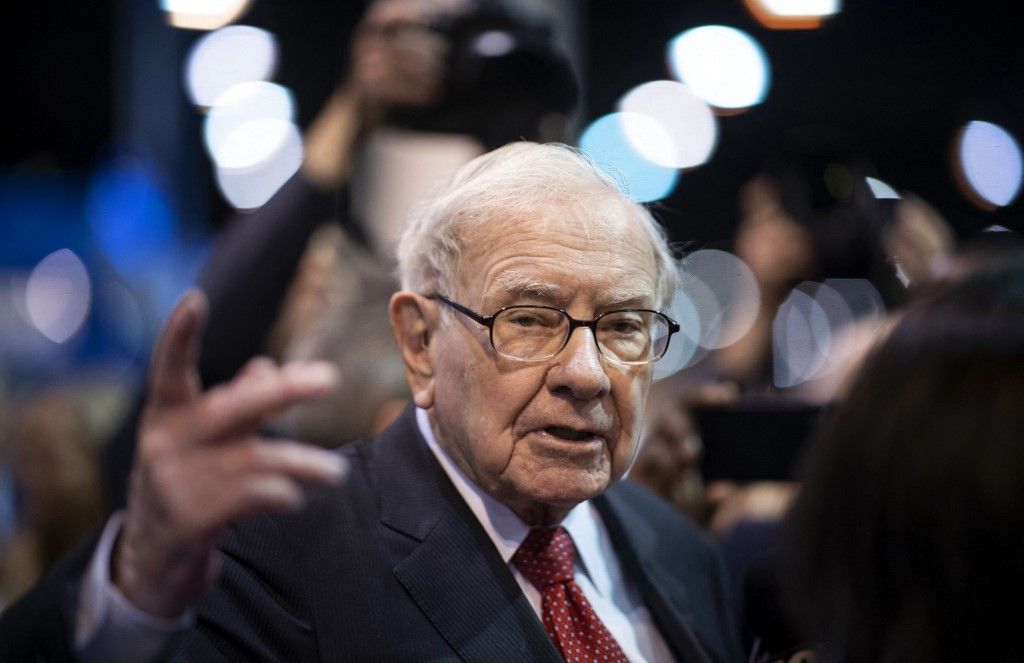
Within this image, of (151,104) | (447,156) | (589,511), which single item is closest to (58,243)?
(151,104)

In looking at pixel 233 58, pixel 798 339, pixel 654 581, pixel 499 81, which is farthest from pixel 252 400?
pixel 233 58

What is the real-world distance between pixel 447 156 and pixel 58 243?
17.3m

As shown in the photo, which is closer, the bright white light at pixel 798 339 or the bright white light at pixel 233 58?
the bright white light at pixel 798 339

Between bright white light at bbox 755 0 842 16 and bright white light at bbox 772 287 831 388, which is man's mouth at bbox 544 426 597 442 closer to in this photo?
bright white light at bbox 772 287 831 388

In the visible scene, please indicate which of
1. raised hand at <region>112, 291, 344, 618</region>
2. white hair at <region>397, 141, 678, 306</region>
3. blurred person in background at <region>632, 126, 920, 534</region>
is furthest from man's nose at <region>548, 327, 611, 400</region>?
blurred person in background at <region>632, 126, 920, 534</region>

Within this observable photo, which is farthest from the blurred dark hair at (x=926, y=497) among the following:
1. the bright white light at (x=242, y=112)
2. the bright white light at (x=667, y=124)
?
the bright white light at (x=242, y=112)

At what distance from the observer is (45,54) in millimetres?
11641

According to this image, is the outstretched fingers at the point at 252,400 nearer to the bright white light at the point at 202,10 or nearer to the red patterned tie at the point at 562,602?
the red patterned tie at the point at 562,602

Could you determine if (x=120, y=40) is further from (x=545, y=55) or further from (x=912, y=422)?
(x=912, y=422)

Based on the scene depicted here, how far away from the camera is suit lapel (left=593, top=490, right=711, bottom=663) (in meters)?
2.11

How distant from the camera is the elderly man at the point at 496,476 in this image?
6.02ft

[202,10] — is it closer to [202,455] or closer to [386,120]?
[386,120]

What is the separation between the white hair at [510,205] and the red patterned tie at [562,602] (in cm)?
55

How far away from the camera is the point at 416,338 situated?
2115mm
